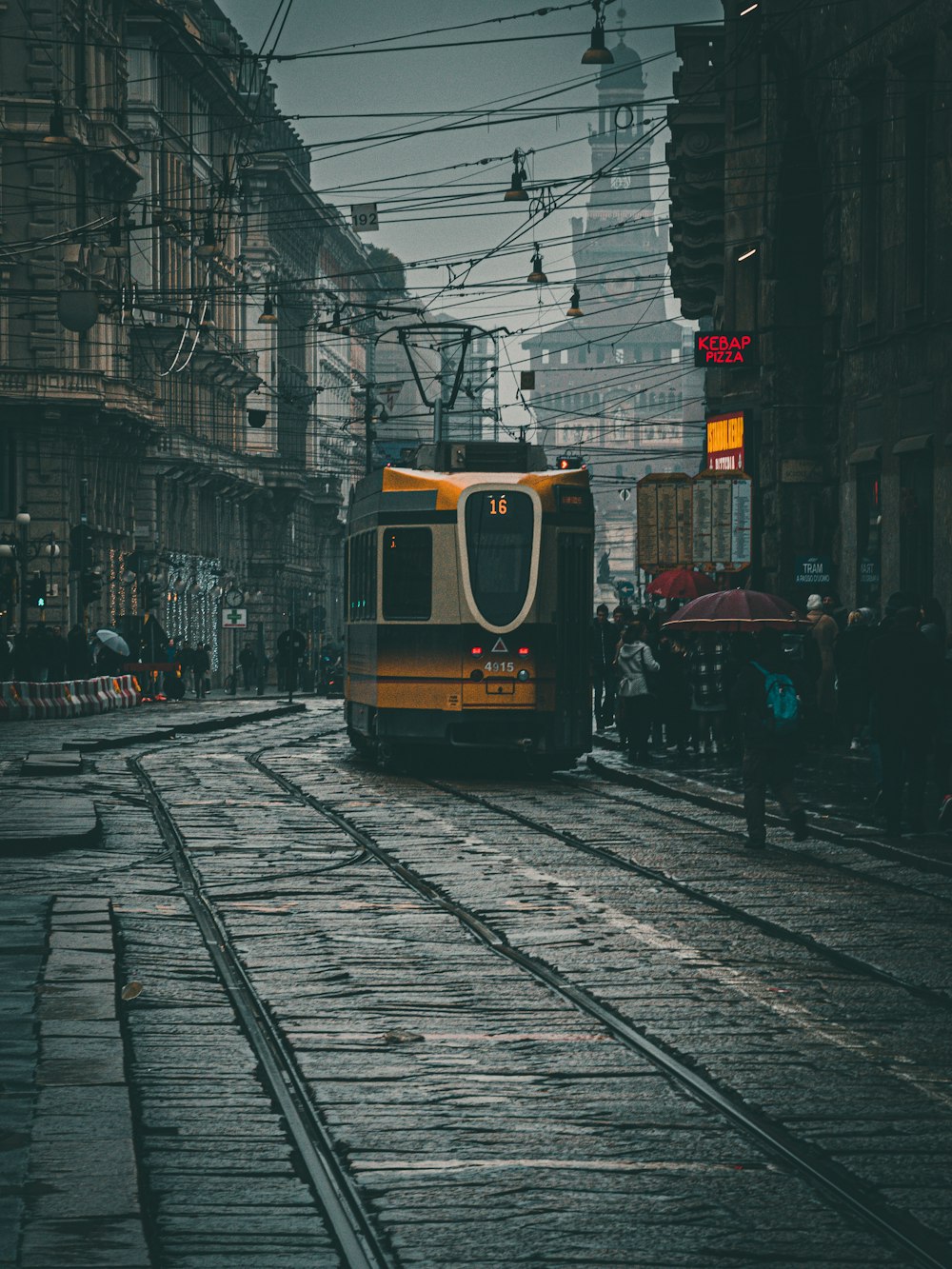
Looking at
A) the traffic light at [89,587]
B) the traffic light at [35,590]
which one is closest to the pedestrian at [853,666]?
the traffic light at [35,590]

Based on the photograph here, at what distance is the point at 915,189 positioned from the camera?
25.3 m

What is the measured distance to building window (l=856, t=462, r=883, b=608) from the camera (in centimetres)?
2647

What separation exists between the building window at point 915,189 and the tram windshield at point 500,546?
6374mm

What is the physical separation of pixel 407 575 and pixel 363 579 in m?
1.45

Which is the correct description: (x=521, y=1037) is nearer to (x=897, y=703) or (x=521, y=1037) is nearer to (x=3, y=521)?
(x=897, y=703)

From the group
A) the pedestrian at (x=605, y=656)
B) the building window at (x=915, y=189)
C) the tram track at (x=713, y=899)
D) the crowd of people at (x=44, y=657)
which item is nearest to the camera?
the tram track at (x=713, y=899)

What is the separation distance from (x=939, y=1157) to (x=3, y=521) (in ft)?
146

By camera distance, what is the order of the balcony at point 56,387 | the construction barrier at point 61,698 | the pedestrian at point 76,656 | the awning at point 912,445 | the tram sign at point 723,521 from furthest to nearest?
A: the balcony at point 56,387
the pedestrian at point 76,656
the construction barrier at point 61,698
the tram sign at point 723,521
the awning at point 912,445

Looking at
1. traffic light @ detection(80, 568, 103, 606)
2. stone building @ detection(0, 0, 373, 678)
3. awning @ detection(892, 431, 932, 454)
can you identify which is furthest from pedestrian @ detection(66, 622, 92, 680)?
awning @ detection(892, 431, 932, 454)

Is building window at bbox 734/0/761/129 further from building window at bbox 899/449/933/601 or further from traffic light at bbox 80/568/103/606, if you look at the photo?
traffic light at bbox 80/568/103/606

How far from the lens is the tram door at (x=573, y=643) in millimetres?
21203

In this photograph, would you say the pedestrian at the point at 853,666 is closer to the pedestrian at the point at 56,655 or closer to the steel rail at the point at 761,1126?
the steel rail at the point at 761,1126

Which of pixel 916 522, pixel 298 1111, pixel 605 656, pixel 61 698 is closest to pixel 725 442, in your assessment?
pixel 605 656

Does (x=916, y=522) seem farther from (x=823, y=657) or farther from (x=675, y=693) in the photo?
(x=675, y=693)
